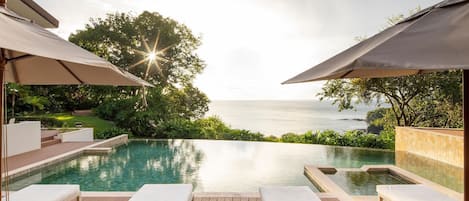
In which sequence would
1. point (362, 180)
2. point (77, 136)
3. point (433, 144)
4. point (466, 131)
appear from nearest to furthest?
point (466, 131) < point (362, 180) < point (433, 144) < point (77, 136)

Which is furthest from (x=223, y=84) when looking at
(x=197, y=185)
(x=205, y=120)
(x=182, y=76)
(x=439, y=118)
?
(x=197, y=185)

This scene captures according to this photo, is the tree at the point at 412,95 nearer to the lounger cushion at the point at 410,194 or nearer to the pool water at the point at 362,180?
the pool water at the point at 362,180

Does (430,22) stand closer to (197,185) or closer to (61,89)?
(197,185)

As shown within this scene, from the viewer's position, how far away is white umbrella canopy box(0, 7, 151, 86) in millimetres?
1702

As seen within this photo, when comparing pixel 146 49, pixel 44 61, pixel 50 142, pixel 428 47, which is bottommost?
pixel 50 142

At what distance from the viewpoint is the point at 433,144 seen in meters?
9.94

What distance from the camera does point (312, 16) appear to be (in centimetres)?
1744

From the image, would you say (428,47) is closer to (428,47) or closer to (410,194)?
(428,47)

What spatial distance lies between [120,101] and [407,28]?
17.3 m

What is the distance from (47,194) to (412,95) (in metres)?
13.7

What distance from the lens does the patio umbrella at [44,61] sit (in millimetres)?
1705

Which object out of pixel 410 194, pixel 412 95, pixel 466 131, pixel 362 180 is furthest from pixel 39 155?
pixel 412 95

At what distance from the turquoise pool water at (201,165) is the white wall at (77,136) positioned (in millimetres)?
1724

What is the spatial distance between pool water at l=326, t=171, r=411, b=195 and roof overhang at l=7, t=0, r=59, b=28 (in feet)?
32.2
